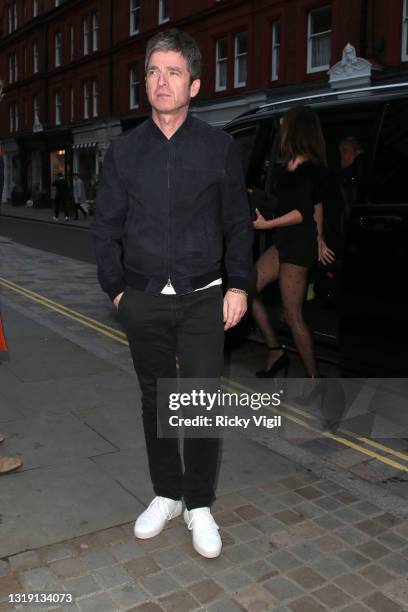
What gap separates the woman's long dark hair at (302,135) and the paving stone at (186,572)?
9.28 ft

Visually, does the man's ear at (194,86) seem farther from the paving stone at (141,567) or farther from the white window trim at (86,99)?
the white window trim at (86,99)

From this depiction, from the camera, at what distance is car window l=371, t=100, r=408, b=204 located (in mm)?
3902

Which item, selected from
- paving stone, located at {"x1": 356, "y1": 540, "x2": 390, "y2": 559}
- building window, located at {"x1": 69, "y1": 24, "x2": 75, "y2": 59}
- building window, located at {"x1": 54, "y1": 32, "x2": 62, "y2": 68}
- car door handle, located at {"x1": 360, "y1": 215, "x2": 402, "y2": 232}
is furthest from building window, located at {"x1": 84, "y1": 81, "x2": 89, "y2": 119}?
paving stone, located at {"x1": 356, "y1": 540, "x2": 390, "y2": 559}

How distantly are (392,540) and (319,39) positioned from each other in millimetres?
19963

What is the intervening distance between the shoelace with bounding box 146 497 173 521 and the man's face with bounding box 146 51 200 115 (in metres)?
1.74

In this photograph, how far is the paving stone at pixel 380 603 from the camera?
2.52 m

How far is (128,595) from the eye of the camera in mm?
2572

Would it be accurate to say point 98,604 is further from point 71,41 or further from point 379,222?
point 71,41

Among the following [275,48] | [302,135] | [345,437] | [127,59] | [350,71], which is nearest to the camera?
[345,437]

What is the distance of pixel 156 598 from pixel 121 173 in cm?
170

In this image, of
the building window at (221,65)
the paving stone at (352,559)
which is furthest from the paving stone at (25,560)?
the building window at (221,65)

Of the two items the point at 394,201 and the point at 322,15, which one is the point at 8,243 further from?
the point at 394,201

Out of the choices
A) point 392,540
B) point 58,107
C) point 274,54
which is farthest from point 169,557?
point 58,107

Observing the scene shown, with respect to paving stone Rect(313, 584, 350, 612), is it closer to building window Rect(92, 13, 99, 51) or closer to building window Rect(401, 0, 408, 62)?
building window Rect(401, 0, 408, 62)
